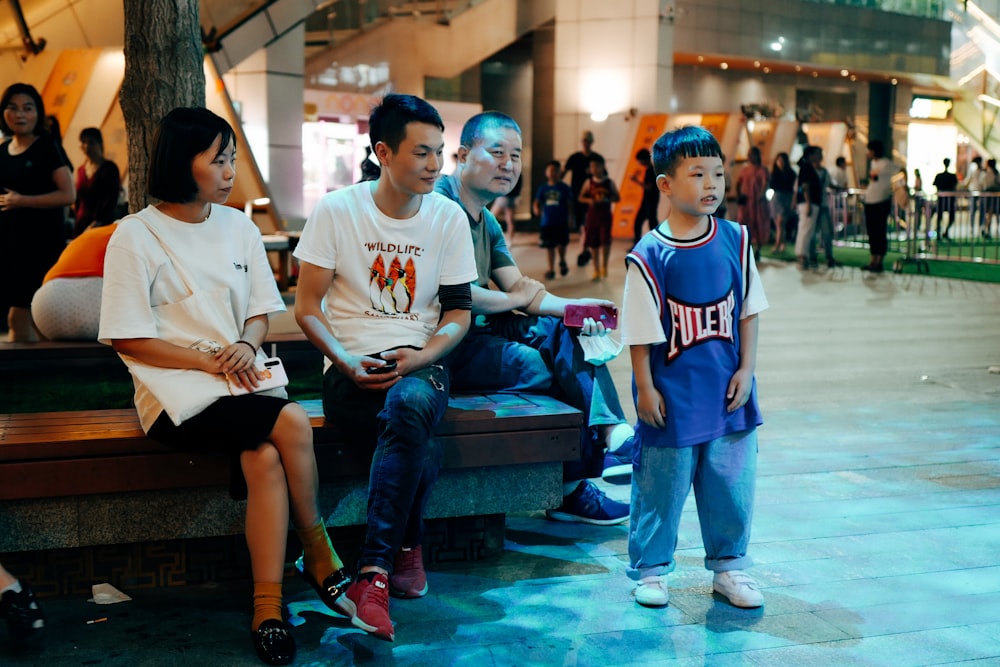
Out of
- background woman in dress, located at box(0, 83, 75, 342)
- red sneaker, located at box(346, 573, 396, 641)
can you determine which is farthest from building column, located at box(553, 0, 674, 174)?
red sneaker, located at box(346, 573, 396, 641)

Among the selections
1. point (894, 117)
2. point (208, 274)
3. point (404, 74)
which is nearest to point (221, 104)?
point (404, 74)

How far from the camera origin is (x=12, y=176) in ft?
20.8

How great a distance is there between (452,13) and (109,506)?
2277 centimetres

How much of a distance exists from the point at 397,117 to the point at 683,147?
942 millimetres

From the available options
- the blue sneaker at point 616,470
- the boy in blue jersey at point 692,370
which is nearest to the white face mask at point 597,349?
the boy in blue jersey at point 692,370

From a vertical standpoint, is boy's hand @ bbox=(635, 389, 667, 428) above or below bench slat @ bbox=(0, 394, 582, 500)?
above

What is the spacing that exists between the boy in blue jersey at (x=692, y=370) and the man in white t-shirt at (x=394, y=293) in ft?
2.15

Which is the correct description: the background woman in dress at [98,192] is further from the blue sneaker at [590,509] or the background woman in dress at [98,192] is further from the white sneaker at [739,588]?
the white sneaker at [739,588]

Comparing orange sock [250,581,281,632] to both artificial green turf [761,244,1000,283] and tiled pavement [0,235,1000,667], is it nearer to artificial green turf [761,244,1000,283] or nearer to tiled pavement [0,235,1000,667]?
tiled pavement [0,235,1000,667]

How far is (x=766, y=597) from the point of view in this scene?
11.3 ft

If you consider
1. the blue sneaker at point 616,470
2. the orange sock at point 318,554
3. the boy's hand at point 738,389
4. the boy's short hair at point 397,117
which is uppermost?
the boy's short hair at point 397,117

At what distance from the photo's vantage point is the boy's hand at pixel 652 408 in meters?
3.30

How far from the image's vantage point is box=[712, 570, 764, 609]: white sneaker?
10.9ft

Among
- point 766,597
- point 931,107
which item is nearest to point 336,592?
point 766,597
